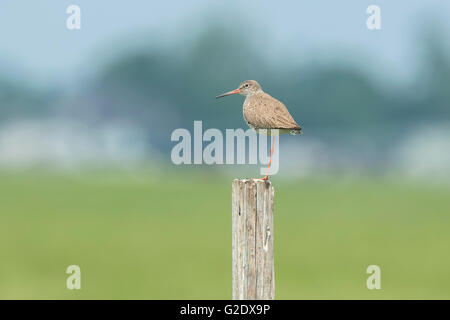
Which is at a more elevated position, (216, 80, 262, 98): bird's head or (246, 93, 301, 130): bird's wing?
(216, 80, 262, 98): bird's head

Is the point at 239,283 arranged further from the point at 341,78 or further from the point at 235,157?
the point at 341,78

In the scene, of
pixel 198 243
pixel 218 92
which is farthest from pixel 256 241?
pixel 218 92

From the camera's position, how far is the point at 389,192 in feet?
228

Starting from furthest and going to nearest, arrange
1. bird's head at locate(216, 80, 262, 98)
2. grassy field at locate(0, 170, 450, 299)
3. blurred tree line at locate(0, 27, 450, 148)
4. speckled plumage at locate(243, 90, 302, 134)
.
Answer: blurred tree line at locate(0, 27, 450, 148), grassy field at locate(0, 170, 450, 299), bird's head at locate(216, 80, 262, 98), speckled plumage at locate(243, 90, 302, 134)

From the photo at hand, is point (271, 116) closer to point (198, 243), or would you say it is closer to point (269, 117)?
point (269, 117)

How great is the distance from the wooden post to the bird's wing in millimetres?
1953

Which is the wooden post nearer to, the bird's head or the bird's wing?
the bird's wing

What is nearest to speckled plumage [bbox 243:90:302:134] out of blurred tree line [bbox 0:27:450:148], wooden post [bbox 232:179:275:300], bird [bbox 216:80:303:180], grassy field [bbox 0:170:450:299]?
bird [bbox 216:80:303:180]

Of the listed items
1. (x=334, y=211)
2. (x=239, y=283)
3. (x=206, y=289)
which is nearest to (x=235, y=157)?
(x=239, y=283)

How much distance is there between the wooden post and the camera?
701 centimetres

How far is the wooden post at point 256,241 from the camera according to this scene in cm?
→ 701

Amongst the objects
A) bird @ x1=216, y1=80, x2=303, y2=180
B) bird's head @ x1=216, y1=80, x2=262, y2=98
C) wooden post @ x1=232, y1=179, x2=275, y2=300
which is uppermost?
bird's head @ x1=216, y1=80, x2=262, y2=98

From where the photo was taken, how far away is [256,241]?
7.02 metres

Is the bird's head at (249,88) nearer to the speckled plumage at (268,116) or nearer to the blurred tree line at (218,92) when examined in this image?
the speckled plumage at (268,116)
